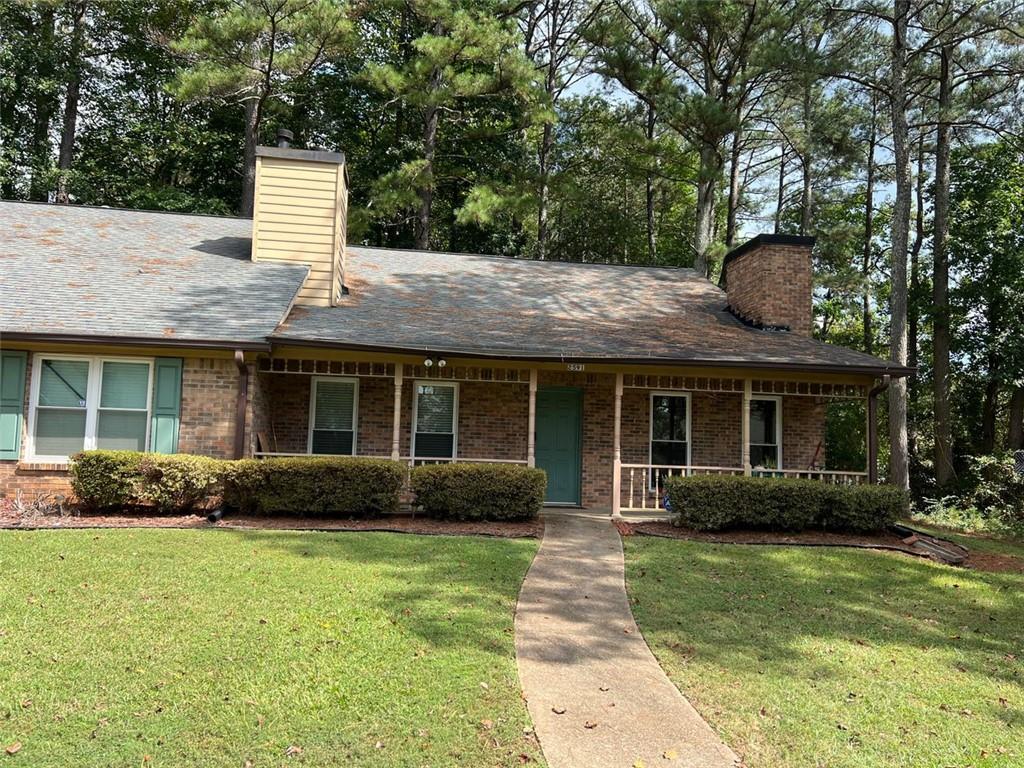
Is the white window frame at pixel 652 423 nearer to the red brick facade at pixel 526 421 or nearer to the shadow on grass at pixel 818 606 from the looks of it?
the red brick facade at pixel 526 421

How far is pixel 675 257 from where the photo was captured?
2812 centimetres

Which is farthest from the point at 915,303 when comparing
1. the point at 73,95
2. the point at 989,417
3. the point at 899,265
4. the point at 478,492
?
the point at 73,95

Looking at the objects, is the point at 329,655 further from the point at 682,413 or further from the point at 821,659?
the point at 682,413

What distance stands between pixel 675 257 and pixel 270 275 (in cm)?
1912

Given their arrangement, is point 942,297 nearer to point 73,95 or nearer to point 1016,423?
point 1016,423

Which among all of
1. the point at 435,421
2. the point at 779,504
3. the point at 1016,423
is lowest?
the point at 779,504

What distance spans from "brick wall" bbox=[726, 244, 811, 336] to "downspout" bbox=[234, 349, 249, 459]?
372 inches

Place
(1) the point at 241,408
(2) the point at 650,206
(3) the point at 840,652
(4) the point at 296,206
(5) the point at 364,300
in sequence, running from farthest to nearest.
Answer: (2) the point at 650,206 < (4) the point at 296,206 < (5) the point at 364,300 < (1) the point at 241,408 < (3) the point at 840,652

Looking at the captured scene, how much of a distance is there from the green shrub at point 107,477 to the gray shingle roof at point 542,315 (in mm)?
2609

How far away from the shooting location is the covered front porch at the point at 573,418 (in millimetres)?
11383

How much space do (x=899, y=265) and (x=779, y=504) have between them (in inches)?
336

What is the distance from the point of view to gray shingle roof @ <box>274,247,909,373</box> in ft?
35.7

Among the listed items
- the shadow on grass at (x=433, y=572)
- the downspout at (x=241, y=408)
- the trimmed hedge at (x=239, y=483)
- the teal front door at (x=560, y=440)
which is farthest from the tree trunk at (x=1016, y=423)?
the downspout at (x=241, y=408)

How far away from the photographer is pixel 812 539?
9234 millimetres
